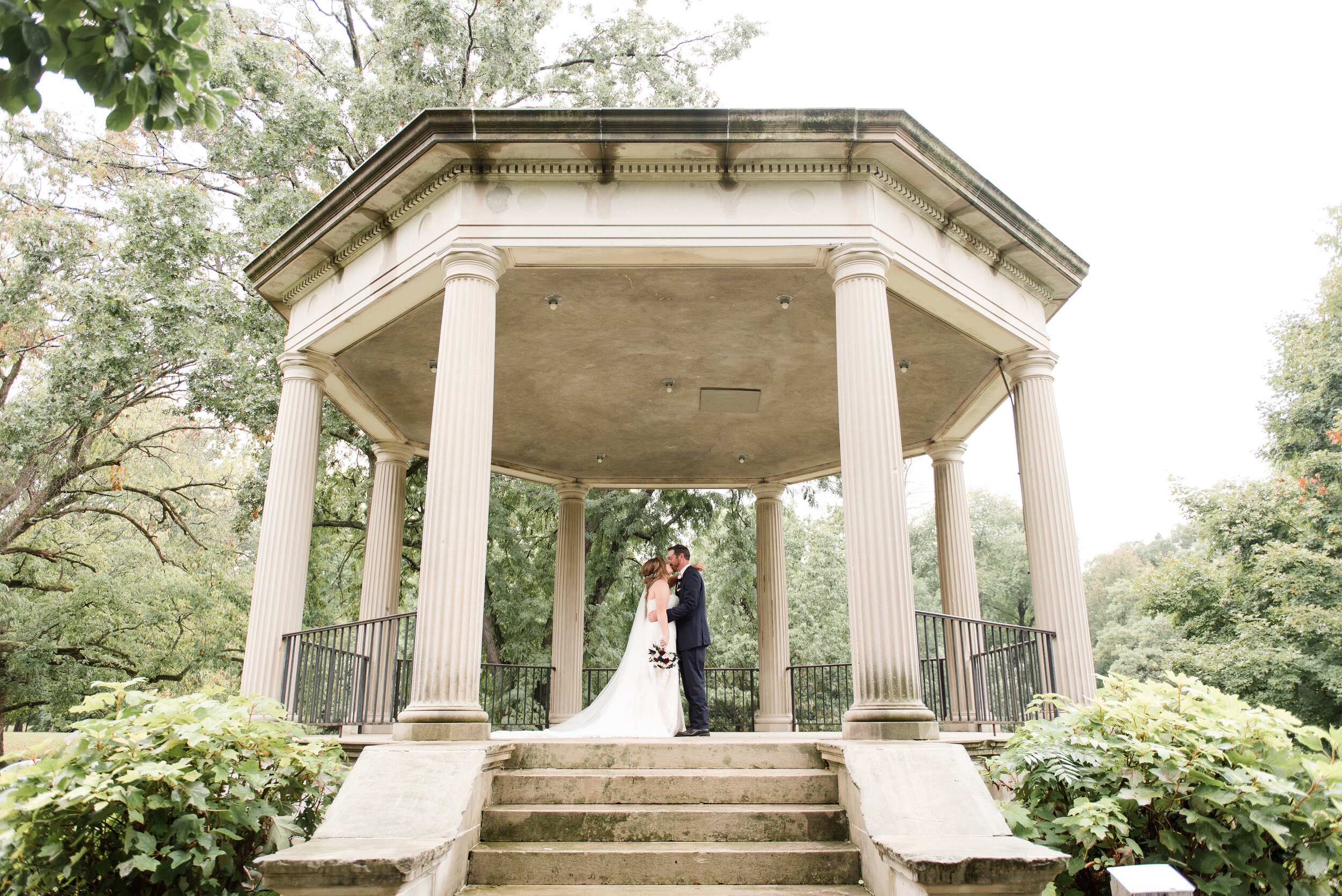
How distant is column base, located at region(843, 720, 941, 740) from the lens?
7078mm

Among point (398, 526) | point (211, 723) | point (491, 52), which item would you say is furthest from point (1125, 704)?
point (491, 52)

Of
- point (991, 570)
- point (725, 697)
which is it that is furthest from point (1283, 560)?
point (991, 570)

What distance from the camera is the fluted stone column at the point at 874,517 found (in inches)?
288

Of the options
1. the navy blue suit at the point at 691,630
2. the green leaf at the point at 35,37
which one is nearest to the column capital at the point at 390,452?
the navy blue suit at the point at 691,630

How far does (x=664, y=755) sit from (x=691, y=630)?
2948 mm

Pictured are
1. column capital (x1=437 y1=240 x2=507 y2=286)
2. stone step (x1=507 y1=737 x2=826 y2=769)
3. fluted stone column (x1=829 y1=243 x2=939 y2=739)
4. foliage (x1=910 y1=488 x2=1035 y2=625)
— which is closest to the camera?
stone step (x1=507 y1=737 x2=826 y2=769)

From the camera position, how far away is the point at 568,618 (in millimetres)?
15750

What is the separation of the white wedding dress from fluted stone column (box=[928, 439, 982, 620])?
4.89 m

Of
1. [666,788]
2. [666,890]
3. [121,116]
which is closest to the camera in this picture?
[121,116]

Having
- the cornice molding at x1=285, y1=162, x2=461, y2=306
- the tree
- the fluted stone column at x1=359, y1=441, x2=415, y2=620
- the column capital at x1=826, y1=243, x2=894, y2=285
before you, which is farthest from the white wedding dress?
the tree

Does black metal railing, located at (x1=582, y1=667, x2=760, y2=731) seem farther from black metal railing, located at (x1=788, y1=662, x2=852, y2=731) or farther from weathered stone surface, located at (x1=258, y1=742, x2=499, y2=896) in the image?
weathered stone surface, located at (x1=258, y1=742, x2=499, y2=896)

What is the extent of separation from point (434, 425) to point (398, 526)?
21.0 feet

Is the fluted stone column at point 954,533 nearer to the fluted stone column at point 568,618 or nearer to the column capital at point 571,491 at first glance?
the fluted stone column at point 568,618

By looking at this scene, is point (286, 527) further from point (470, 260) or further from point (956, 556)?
point (956, 556)
